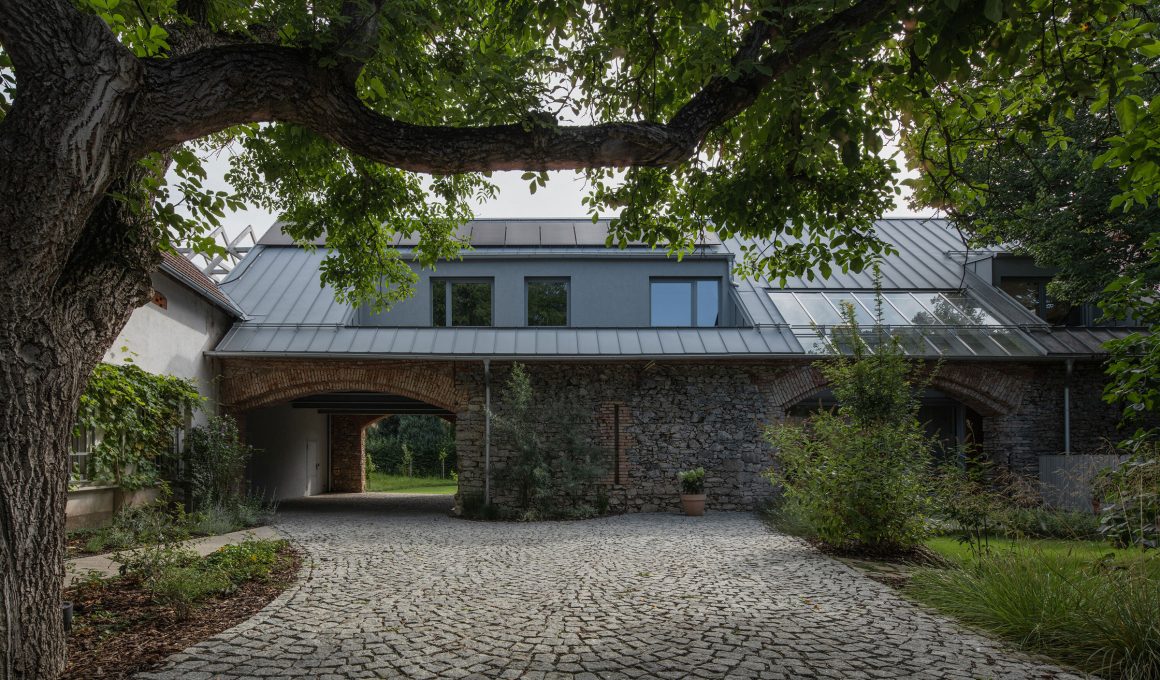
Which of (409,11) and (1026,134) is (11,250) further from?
(1026,134)

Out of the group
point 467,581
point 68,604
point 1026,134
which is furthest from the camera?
point 467,581

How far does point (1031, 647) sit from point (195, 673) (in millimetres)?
4866

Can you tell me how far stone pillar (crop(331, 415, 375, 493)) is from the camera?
65.7 feet

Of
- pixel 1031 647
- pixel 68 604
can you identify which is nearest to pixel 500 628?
pixel 68 604

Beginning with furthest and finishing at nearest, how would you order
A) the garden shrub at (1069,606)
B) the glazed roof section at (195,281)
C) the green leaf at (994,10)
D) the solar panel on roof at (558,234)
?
the solar panel on roof at (558,234) → the glazed roof section at (195,281) → the garden shrub at (1069,606) → the green leaf at (994,10)

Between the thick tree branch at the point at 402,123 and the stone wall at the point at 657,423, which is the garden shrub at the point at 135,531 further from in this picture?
the stone wall at the point at 657,423

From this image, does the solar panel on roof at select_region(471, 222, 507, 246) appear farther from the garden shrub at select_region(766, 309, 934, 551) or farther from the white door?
the garden shrub at select_region(766, 309, 934, 551)

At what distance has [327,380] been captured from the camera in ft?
37.9

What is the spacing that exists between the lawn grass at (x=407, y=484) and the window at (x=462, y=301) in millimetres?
8077

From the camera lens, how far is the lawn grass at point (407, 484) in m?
20.6

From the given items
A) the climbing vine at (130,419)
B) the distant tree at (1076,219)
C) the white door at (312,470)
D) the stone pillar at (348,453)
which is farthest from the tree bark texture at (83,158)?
the stone pillar at (348,453)

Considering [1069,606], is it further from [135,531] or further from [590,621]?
[135,531]

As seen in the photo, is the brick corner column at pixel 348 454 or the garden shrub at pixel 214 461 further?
the brick corner column at pixel 348 454

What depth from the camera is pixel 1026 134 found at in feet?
14.3
